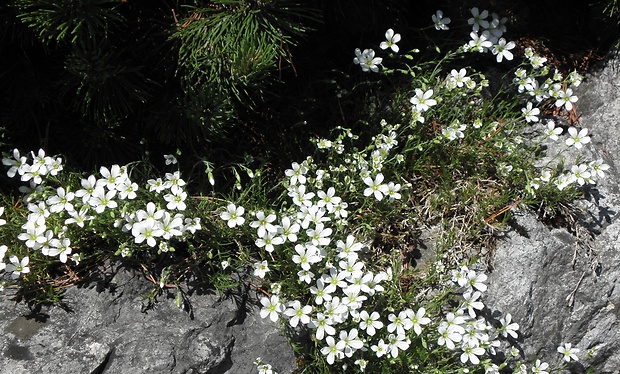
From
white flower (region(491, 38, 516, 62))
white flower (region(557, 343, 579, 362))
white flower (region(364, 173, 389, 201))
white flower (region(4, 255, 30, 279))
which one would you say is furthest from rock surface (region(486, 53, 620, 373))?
white flower (region(4, 255, 30, 279))

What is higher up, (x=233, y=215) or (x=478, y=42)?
(x=478, y=42)

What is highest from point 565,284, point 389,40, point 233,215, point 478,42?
point 389,40

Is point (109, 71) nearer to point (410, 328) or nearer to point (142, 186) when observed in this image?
point (142, 186)

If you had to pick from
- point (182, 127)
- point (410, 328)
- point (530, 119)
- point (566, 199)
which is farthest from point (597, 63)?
point (182, 127)

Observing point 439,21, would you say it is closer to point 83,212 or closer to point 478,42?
point 478,42

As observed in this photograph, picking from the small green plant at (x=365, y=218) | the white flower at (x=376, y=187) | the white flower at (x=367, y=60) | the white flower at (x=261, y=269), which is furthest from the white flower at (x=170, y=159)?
the white flower at (x=367, y=60)

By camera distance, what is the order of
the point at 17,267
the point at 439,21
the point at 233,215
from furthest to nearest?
1. the point at 439,21
2. the point at 233,215
3. the point at 17,267

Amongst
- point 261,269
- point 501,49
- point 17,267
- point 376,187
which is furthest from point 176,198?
point 501,49

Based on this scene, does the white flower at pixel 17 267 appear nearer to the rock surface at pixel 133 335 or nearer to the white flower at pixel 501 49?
the rock surface at pixel 133 335
